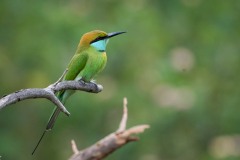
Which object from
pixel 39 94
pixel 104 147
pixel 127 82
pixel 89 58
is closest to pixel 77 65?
pixel 89 58

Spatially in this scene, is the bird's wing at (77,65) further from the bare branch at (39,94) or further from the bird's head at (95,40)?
the bare branch at (39,94)

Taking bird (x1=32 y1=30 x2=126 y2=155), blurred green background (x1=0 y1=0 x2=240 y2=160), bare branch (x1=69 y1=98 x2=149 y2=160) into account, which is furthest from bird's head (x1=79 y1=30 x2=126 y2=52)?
blurred green background (x1=0 y1=0 x2=240 y2=160)

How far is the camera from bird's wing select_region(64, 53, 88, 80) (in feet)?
12.1

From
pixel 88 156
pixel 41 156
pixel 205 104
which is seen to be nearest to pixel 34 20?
pixel 41 156

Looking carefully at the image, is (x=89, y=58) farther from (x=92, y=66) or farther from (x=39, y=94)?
(x=39, y=94)

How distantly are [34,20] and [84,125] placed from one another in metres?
0.97

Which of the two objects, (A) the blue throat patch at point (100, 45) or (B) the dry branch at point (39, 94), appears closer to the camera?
(B) the dry branch at point (39, 94)

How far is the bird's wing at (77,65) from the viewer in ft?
12.1

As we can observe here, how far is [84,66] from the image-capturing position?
145 inches

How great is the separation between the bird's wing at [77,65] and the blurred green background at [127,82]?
93.5 inches

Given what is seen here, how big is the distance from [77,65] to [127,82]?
3289 millimetres

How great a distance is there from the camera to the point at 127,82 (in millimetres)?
6969

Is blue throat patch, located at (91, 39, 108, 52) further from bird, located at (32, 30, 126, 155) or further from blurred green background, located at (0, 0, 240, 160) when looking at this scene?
blurred green background, located at (0, 0, 240, 160)

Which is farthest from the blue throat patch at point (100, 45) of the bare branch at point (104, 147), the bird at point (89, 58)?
the bare branch at point (104, 147)
